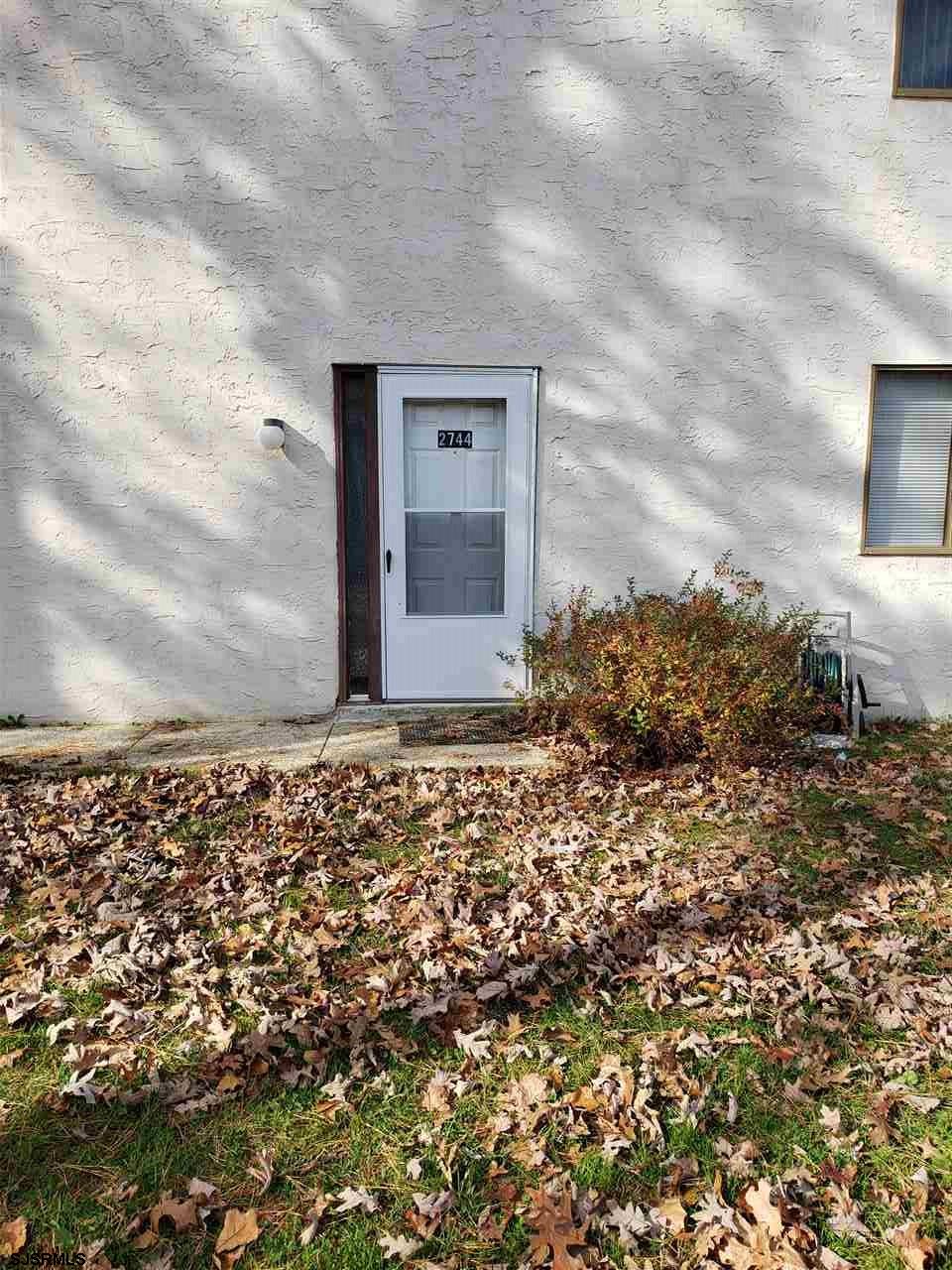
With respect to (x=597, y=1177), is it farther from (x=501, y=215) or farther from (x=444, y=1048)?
(x=501, y=215)

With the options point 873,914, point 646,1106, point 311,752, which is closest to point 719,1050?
point 646,1106

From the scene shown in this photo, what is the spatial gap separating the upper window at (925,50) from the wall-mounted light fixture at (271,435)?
5002mm

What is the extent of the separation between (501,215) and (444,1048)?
17.9 ft

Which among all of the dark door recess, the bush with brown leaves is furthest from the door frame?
the bush with brown leaves

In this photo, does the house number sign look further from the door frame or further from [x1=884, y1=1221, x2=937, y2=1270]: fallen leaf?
[x1=884, y1=1221, x2=937, y2=1270]: fallen leaf

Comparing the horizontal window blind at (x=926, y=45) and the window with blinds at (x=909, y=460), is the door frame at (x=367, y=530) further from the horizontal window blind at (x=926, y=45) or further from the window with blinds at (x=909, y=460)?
the horizontal window blind at (x=926, y=45)

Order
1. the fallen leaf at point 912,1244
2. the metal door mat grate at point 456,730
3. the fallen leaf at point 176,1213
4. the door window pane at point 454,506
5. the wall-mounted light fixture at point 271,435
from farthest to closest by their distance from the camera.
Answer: the door window pane at point 454,506 < the wall-mounted light fixture at point 271,435 < the metal door mat grate at point 456,730 < the fallen leaf at point 176,1213 < the fallen leaf at point 912,1244

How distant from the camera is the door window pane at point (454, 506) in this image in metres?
6.49

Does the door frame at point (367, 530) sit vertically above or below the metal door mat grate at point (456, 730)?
above

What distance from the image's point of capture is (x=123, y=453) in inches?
242

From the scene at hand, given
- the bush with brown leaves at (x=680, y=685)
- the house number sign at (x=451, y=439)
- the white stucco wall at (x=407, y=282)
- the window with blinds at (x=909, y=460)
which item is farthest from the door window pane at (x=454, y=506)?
the window with blinds at (x=909, y=460)

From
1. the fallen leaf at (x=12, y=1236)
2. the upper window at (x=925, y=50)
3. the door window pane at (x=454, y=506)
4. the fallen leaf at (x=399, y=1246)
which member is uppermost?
the upper window at (x=925, y=50)

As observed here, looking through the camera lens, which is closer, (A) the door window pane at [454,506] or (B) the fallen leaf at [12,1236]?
(B) the fallen leaf at [12,1236]

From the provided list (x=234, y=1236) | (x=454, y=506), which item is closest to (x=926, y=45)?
(x=454, y=506)
